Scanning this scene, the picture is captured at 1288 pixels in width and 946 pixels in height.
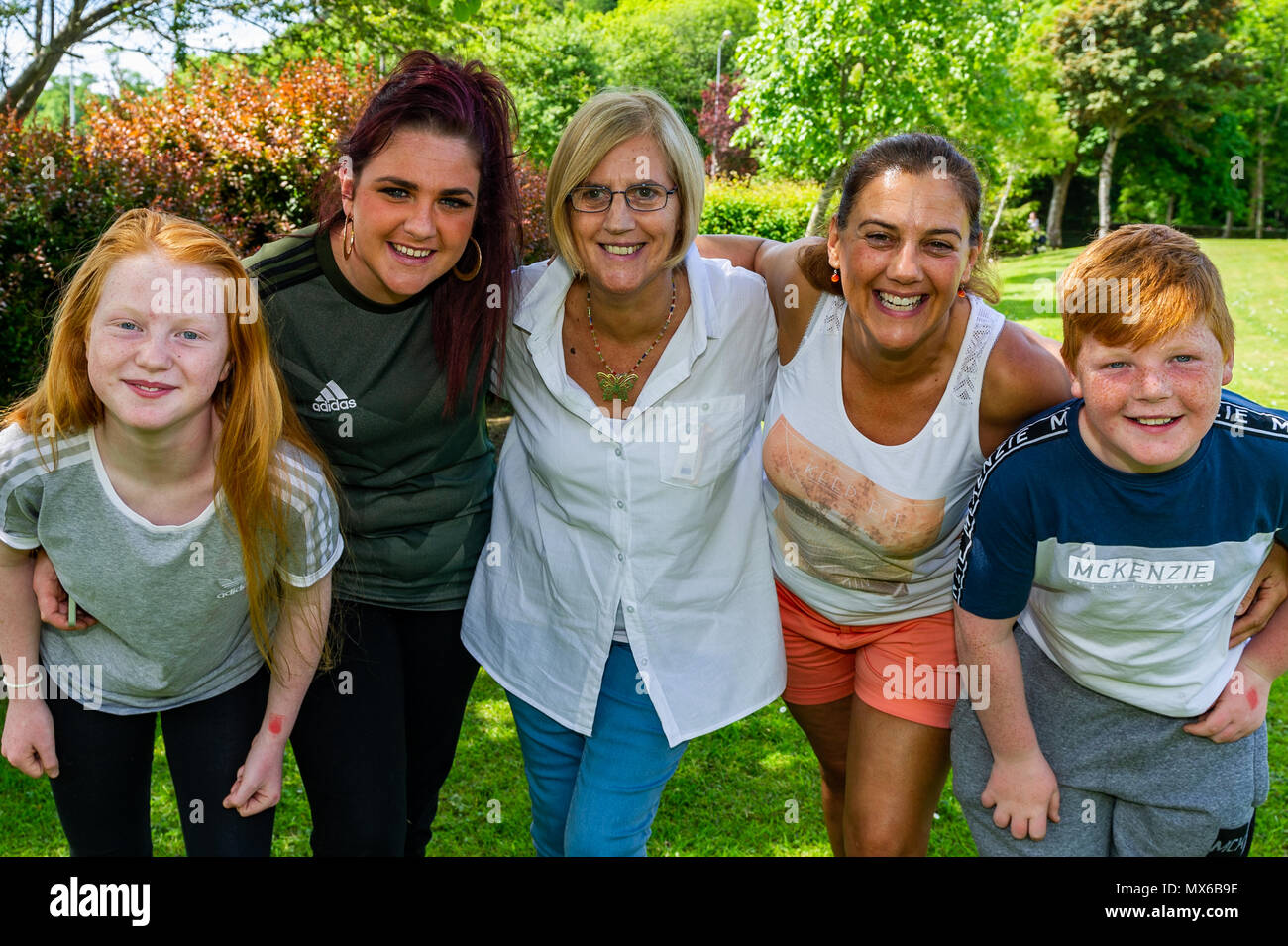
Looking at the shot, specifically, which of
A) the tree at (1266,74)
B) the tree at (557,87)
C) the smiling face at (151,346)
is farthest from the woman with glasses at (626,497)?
the tree at (1266,74)

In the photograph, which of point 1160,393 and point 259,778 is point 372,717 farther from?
point 1160,393

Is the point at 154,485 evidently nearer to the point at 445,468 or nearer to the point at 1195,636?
the point at 445,468

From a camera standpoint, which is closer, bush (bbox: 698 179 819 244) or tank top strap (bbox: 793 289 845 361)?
tank top strap (bbox: 793 289 845 361)

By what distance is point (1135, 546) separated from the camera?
8.32 feet

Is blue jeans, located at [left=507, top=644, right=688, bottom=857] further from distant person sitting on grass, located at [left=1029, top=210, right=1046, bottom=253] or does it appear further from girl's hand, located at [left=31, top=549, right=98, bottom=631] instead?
distant person sitting on grass, located at [left=1029, top=210, right=1046, bottom=253]

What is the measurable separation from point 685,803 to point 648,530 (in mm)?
2069

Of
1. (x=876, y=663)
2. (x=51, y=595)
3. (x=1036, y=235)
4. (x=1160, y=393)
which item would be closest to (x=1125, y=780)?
(x=876, y=663)

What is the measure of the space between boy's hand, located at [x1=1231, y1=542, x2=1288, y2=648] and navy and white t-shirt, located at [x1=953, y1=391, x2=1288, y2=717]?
0.21 ft

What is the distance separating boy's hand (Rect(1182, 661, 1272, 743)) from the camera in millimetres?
2604

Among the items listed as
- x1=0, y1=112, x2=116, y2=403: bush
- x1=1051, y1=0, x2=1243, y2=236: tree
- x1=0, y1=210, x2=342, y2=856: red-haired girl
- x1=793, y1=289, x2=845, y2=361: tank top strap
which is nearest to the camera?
x1=0, y1=210, x2=342, y2=856: red-haired girl

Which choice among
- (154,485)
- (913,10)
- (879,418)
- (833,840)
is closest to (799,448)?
(879,418)

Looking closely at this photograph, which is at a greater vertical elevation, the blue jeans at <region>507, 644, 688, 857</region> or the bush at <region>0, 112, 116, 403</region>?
the bush at <region>0, 112, 116, 403</region>

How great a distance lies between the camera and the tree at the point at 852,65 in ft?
49.3

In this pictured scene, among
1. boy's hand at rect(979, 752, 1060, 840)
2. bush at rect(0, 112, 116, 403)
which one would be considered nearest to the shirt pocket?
boy's hand at rect(979, 752, 1060, 840)
